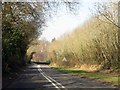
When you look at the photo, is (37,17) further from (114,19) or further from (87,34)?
(87,34)

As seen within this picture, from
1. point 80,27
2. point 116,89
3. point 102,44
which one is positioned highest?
point 80,27

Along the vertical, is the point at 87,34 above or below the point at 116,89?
above

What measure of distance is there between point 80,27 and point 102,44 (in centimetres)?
2230

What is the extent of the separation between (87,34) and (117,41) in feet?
56.0

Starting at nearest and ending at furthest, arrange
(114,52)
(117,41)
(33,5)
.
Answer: (33,5)
(117,41)
(114,52)

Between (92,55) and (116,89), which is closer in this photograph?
(116,89)

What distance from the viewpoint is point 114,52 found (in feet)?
167

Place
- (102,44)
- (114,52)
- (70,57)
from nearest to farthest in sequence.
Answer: (114,52) < (102,44) < (70,57)

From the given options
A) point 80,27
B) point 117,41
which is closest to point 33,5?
point 117,41

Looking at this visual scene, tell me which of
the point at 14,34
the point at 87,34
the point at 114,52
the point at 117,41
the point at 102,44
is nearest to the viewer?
the point at 14,34

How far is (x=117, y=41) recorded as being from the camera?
4775cm

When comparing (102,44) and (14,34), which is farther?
(102,44)

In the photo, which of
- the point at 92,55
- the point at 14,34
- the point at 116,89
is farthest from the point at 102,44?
the point at 116,89

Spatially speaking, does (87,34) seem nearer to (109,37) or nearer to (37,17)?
(109,37)
